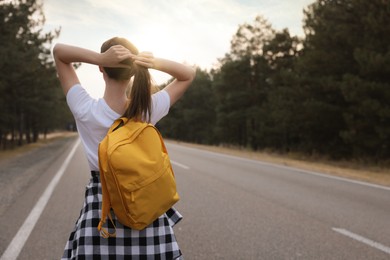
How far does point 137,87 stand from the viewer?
77.5 inches

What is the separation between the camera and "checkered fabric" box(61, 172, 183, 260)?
6.54 feet

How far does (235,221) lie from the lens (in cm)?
654

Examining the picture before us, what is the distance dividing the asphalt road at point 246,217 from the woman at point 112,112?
2.94m

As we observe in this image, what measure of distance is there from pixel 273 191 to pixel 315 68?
16.0 meters

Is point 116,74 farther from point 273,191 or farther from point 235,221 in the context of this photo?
point 273,191

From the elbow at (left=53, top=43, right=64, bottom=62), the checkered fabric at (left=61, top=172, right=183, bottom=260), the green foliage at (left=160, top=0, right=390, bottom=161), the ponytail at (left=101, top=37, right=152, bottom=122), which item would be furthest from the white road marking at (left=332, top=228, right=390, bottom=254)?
the green foliage at (left=160, top=0, right=390, bottom=161)

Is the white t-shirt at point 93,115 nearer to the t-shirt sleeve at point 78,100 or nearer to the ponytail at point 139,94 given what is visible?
the t-shirt sleeve at point 78,100

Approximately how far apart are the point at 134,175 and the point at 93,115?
16.1 inches

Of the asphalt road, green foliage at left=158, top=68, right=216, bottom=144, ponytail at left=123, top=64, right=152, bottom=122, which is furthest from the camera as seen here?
green foliage at left=158, top=68, right=216, bottom=144

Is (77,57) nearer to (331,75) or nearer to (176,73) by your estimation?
(176,73)

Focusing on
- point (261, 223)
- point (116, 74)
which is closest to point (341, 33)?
point (261, 223)

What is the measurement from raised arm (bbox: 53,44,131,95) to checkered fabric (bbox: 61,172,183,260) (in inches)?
22.2

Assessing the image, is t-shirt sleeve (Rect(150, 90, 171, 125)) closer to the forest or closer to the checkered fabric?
the checkered fabric

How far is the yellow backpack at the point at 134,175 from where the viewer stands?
1.83 metres
